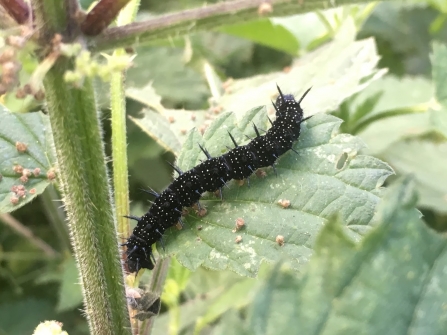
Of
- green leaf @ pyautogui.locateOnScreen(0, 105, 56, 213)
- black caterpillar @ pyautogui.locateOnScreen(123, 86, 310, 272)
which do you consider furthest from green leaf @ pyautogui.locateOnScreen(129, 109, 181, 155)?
green leaf @ pyautogui.locateOnScreen(0, 105, 56, 213)

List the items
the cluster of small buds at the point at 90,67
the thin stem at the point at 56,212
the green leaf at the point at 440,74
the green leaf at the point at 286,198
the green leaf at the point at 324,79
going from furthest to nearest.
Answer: the thin stem at the point at 56,212
the green leaf at the point at 440,74
the green leaf at the point at 324,79
the green leaf at the point at 286,198
the cluster of small buds at the point at 90,67

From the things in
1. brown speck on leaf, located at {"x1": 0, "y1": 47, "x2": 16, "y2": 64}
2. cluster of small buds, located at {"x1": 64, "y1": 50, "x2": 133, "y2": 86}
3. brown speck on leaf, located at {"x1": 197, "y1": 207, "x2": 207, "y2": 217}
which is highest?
brown speck on leaf, located at {"x1": 0, "y1": 47, "x2": 16, "y2": 64}

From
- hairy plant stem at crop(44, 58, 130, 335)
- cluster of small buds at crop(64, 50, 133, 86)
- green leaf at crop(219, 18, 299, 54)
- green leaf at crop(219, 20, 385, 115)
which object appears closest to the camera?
cluster of small buds at crop(64, 50, 133, 86)

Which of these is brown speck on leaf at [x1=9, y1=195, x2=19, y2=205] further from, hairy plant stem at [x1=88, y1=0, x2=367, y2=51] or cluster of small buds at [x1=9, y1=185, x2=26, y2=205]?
hairy plant stem at [x1=88, y1=0, x2=367, y2=51]

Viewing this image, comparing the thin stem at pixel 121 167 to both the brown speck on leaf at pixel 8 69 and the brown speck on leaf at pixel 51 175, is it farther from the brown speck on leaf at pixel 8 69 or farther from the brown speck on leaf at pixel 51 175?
the brown speck on leaf at pixel 8 69

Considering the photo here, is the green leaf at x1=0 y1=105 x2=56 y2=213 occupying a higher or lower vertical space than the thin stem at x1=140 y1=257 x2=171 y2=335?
higher

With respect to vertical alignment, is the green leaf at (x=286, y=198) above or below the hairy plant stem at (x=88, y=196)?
below

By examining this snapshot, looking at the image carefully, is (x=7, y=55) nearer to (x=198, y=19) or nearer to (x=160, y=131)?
(x=198, y=19)

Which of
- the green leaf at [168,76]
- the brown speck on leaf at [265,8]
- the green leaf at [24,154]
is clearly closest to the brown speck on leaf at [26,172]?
the green leaf at [24,154]
